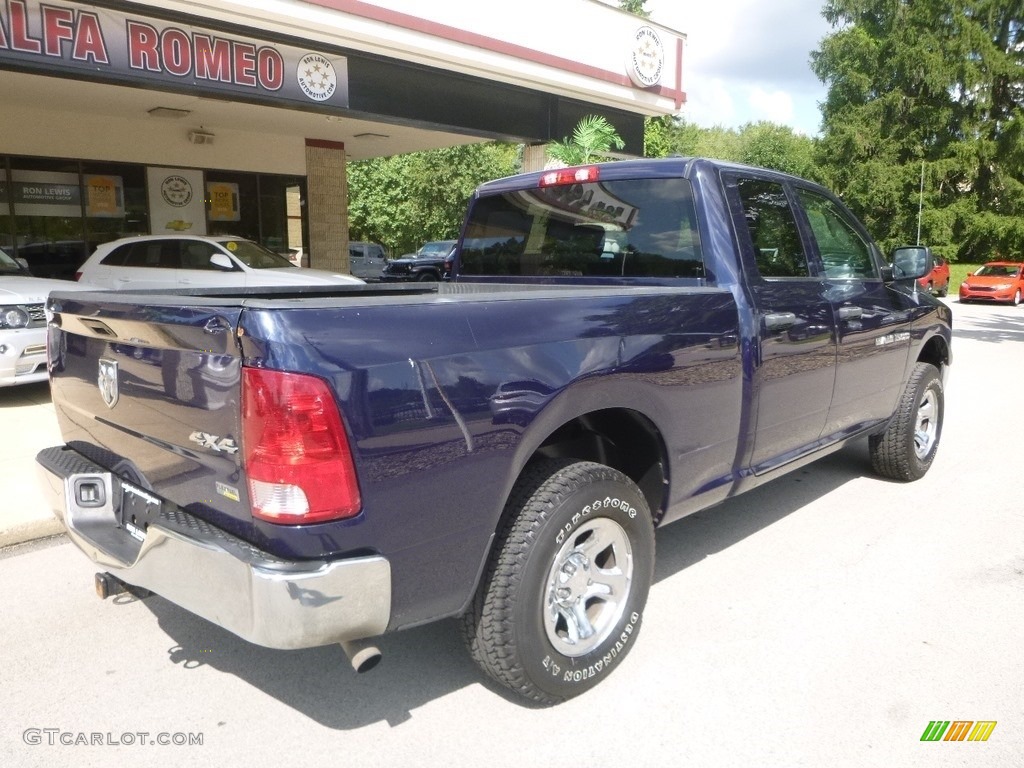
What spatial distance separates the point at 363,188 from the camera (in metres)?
42.3

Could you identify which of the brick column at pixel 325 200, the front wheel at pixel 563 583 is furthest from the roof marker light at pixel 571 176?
the brick column at pixel 325 200

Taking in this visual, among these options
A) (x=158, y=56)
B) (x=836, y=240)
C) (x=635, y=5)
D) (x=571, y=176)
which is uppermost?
(x=635, y=5)

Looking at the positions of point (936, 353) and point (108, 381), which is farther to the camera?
point (936, 353)

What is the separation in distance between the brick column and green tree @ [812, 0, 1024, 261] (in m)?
29.6

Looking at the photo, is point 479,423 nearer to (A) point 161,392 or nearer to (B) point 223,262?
(A) point 161,392

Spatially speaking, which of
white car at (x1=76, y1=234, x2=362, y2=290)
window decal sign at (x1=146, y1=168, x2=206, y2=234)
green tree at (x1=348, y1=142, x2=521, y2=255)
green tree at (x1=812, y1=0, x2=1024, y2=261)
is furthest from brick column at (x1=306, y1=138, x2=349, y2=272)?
green tree at (x1=812, y1=0, x2=1024, y2=261)

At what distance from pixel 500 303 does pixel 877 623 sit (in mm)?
2314

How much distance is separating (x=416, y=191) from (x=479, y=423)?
128ft

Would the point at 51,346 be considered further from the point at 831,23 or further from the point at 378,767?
the point at 831,23

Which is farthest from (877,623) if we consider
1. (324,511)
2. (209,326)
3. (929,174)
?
(929,174)

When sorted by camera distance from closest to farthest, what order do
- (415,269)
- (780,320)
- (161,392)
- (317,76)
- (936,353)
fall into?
(161,392)
(780,320)
(936,353)
(317,76)
(415,269)

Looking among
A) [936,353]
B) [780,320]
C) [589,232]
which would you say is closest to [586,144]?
[936,353]

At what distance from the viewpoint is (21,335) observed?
7199 mm

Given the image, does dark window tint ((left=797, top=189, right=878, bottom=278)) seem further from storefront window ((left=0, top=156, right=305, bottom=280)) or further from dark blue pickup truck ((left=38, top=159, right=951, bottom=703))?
storefront window ((left=0, top=156, right=305, bottom=280))
